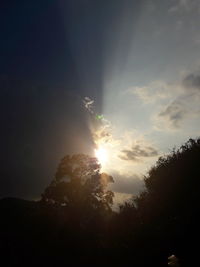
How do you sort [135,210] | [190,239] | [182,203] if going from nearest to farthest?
[190,239] → [182,203] → [135,210]

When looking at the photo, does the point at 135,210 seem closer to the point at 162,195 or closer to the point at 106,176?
the point at 162,195

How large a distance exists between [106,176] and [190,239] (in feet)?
101

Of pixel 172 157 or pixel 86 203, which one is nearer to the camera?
pixel 172 157

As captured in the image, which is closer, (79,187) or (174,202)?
(174,202)

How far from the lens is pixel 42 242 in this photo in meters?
43.8

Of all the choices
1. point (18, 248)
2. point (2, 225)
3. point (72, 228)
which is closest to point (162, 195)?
point (72, 228)

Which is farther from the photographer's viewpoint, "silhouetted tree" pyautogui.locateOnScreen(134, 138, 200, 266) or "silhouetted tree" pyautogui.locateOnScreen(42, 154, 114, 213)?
"silhouetted tree" pyautogui.locateOnScreen(42, 154, 114, 213)

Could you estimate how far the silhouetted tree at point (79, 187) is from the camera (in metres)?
51.7

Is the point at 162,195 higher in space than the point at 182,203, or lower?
higher

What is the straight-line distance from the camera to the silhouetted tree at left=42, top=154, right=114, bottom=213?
5169cm

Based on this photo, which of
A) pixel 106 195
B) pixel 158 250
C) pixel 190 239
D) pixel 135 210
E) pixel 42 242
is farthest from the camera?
pixel 106 195

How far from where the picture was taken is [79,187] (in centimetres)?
5278

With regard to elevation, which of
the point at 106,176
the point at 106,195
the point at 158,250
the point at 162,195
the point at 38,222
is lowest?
the point at 158,250

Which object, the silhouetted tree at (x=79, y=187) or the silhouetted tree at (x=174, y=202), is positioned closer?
the silhouetted tree at (x=174, y=202)
